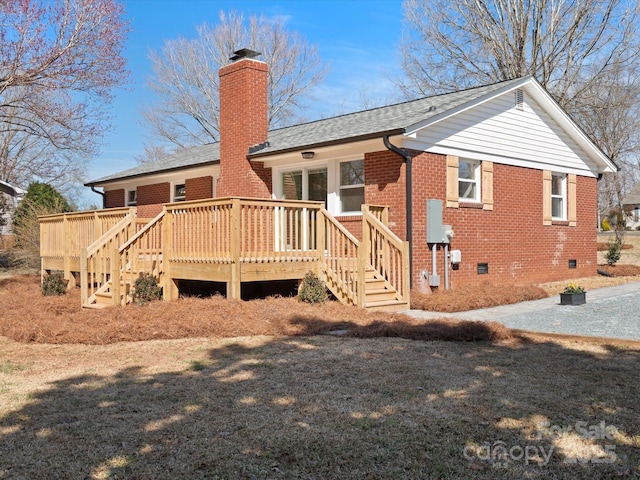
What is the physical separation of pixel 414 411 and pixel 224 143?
11612mm

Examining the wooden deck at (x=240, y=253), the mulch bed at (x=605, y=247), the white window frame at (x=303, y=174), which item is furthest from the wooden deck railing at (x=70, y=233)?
the mulch bed at (x=605, y=247)

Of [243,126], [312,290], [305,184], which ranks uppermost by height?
[243,126]

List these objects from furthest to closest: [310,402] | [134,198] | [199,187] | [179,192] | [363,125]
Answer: [134,198]
[179,192]
[199,187]
[363,125]
[310,402]

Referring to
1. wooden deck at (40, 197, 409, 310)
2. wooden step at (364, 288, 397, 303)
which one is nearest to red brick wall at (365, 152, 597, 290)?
wooden deck at (40, 197, 409, 310)

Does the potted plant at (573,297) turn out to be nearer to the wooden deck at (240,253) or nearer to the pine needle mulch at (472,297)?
the pine needle mulch at (472,297)

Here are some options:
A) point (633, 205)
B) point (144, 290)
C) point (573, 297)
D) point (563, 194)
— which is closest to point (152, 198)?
point (144, 290)

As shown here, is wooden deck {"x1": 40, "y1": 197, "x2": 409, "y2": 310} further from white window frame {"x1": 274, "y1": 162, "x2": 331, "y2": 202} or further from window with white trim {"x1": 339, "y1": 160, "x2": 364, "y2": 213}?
white window frame {"x1": 274, "y1": 162, "x2": 331, "y2": 202}

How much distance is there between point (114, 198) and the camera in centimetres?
2158

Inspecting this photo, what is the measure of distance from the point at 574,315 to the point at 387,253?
3237 mm

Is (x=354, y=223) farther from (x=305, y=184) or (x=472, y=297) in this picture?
(x=472, y=297)

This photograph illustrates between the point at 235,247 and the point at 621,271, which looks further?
the point at 621,271

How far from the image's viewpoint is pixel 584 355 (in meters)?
6.66

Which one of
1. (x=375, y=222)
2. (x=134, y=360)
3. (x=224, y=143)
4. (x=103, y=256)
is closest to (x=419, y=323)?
(x=375, y=222)

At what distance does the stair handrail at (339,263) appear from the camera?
34.1 feet
